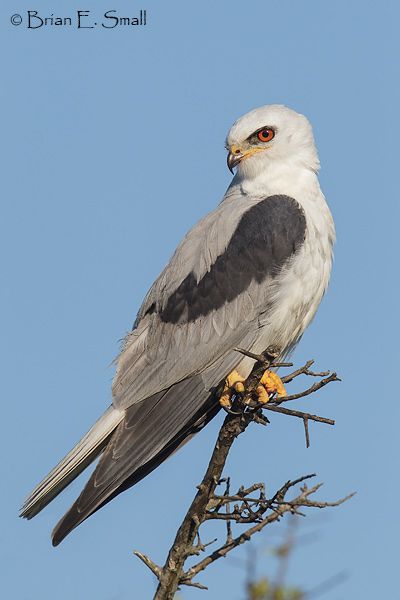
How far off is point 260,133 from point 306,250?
3.69 feet

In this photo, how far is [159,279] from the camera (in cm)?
543

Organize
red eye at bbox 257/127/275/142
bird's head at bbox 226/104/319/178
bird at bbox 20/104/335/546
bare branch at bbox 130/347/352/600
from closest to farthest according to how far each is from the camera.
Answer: bare branch at bbox 130/347/352/600
bird at bbox 20/104/335/546
bird's head at bbox 226/104/319/178
red eye at bbox 257/127/275/142

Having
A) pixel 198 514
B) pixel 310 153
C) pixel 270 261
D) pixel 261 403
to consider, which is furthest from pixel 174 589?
pixel 310 153

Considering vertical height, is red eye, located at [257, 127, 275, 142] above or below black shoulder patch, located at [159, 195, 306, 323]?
above

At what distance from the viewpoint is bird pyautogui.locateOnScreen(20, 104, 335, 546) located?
4.83 m

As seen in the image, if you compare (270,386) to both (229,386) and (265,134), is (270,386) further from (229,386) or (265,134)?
(265,134)

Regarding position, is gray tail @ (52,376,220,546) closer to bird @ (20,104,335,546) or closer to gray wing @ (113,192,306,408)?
bird @ (20,104,335,546)

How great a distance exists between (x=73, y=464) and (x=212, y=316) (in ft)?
3.85

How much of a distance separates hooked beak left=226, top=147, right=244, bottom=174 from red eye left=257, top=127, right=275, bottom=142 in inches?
6.5

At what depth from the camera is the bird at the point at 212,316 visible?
15.8 ft

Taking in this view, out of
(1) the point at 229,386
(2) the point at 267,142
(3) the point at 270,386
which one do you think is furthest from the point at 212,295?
(2) the point at 267,142

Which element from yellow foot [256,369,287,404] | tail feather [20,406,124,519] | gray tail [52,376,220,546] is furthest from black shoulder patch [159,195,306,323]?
tail feather [20,406,124,519]

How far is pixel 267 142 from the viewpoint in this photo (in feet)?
19.4

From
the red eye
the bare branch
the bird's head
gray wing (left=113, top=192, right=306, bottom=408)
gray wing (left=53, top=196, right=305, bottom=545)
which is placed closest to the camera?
the bare branch
